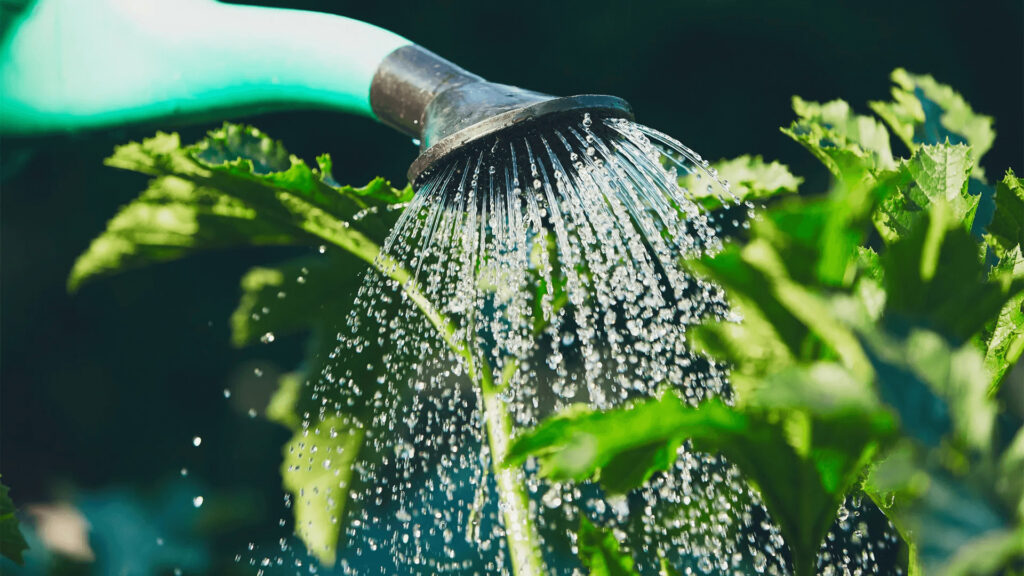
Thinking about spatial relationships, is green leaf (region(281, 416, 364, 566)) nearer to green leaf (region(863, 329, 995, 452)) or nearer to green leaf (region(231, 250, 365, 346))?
green leaf (region(231, 250, 365, 346))

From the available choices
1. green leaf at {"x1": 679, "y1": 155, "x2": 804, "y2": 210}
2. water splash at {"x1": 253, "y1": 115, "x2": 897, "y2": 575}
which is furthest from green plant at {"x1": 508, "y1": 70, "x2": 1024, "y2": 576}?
green leaf at {"x1": 679, "y1": 155, "x2": 804, "y2": 210}

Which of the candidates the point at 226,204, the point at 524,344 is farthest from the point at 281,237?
the point at 524,344

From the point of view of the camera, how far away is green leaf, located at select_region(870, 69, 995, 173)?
3.32ft

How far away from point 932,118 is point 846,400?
832mm

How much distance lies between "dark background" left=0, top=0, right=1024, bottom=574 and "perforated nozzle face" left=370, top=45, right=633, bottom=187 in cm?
80

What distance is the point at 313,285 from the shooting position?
140 centimetres

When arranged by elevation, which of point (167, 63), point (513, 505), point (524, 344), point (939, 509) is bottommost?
point (939, 509)

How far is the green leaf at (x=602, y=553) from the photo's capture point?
0.63 metres

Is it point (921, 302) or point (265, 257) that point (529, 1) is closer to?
point (265, 257)

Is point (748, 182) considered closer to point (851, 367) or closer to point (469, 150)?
point (469, 150)

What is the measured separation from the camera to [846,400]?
0.36 metres

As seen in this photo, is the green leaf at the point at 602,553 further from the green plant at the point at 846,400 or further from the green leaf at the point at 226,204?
the green leaf at the point at 226,204

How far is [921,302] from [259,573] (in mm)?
1445

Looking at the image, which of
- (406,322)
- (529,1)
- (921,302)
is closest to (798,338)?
(921,302)
